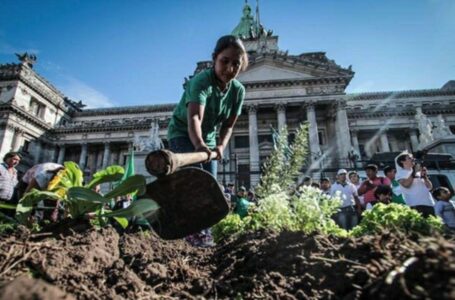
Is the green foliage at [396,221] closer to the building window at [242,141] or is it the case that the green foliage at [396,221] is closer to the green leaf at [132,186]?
the green leaf at [132,186]

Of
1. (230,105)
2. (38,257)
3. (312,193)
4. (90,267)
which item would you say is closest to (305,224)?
(312,193)

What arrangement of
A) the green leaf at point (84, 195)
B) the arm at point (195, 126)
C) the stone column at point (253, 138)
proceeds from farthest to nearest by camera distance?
the stone column at point (253, 138), the arm at point (195, 126), the green leaf at point (84, 195)

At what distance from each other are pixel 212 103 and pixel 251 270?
1.61m

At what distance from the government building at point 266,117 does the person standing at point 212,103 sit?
16.3m

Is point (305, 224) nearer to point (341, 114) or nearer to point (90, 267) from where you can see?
point (90, 267)

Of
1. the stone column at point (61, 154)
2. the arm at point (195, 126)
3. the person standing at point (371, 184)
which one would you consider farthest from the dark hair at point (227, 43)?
the stone column at point (61, 154)

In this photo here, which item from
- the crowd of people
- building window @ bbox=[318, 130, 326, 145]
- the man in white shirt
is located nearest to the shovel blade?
the crowd of people

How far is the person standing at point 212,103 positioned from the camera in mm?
2141

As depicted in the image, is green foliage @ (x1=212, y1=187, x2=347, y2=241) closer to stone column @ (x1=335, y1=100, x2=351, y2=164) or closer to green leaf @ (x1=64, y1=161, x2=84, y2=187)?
green leaf @ (x1=64, y1=161, x2=84, y2=187)

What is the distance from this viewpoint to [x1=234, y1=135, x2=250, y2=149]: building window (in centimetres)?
2947

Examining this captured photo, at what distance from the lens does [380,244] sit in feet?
3.55

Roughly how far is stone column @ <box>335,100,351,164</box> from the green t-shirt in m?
23.4

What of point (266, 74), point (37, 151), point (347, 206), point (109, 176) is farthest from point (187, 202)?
point (37, 151)

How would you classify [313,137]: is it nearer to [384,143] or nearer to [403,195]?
[384,143]
